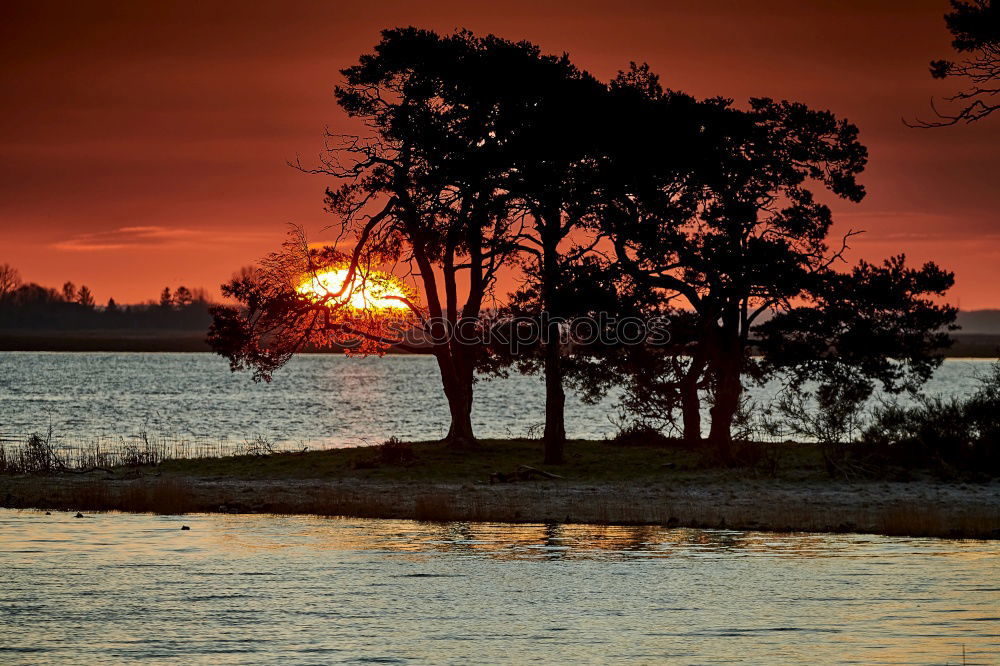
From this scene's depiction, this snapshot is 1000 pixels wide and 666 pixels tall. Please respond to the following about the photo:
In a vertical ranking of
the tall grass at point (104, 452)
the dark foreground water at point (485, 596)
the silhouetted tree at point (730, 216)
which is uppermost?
the silhouetted tree at point (730, 216)

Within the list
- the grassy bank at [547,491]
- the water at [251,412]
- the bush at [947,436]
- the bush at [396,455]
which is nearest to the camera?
the grassy bank at [547,491]

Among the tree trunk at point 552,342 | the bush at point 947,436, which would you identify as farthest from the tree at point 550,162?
the bush at point 947,436

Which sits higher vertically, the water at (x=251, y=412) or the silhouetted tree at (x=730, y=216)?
the silhouetted tree at (x=730, y=216)

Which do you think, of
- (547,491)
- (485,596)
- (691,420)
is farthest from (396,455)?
(485,596)

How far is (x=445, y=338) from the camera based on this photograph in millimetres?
43781

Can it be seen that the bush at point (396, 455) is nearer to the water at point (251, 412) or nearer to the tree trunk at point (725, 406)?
the tree trunk at point (725, 406)

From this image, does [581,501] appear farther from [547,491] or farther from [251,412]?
[251,412]

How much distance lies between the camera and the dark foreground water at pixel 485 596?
15.9 m

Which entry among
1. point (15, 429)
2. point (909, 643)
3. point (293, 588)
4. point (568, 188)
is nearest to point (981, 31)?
point (568, 188)

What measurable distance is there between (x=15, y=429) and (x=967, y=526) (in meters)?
51.2

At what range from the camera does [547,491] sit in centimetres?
3400

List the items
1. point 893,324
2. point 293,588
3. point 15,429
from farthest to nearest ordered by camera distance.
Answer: point 15,429
point 893,324
point 293,588

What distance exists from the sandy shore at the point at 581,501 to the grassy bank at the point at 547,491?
0.15 feet

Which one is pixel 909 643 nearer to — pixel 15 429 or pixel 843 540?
pixel 843 540
